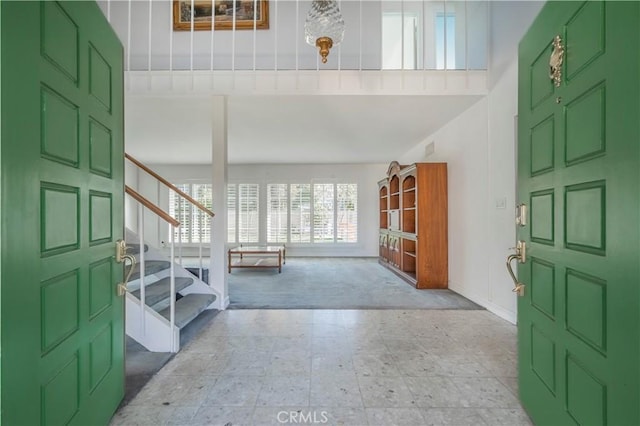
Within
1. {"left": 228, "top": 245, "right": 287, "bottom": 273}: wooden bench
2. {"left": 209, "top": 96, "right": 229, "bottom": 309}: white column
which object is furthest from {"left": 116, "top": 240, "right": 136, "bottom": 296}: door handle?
{"left": 228, "top": 245, "right": 287, "bottom": 273}: wooden bench

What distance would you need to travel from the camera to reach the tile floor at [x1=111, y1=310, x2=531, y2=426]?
5.20 feet

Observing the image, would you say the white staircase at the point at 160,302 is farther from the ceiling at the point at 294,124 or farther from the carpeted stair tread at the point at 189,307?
the ceiling at the point at 294,124

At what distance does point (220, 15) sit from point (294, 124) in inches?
64.5

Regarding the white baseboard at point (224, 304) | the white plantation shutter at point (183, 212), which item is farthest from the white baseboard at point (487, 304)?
the white plantation shutter at point (183, 212)

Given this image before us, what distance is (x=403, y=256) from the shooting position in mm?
5012

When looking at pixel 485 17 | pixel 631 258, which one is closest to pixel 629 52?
pixel 631 258

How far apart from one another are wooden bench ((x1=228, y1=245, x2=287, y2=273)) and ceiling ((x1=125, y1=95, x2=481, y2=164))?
1940mm

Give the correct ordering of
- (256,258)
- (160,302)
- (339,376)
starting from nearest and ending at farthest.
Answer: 1. (339,376)
2. (160,302)
3. (256,258)

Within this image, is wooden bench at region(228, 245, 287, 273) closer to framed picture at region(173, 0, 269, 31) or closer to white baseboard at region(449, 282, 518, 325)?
white baseboard at region(449, 282, 518, 325)

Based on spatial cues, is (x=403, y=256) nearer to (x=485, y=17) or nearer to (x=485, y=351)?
(x=485, y=351)

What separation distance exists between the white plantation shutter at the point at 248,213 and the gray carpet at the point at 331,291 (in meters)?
2.04

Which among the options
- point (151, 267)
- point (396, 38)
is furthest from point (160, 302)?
point (396, 38)

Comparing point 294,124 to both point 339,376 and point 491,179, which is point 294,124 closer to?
point 491,179

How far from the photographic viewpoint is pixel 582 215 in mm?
1074
